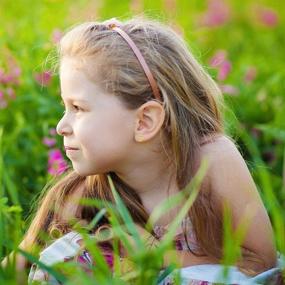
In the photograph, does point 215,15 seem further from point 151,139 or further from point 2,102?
point 151,139

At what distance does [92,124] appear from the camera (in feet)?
7.84

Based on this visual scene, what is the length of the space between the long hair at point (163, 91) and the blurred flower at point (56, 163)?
296mm

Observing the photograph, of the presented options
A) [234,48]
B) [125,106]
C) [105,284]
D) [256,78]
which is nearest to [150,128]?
[125,106]

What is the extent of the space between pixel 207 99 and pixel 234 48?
419cm

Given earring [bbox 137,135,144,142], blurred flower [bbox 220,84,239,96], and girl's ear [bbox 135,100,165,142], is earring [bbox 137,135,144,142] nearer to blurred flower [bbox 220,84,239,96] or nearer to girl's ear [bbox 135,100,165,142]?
girl's ear [bbox 135,100,165,142]

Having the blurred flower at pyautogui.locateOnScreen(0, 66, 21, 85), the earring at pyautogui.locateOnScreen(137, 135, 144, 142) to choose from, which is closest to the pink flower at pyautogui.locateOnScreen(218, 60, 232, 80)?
the blurred flower at pyautogui.locateOnScreen(0, 66, 21, 85)

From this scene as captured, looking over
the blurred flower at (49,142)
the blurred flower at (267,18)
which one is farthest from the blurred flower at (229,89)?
the blurred flower at (267,18)

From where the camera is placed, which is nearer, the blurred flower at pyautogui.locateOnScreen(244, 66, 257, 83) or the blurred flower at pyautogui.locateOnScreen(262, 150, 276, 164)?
the blurred flower at pyautogui.locateOnScreen(262, 150, 276, 164)

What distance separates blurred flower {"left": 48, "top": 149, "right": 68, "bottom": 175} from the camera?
294 cm

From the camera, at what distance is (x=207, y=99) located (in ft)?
8.39

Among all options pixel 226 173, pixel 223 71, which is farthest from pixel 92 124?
pixel 223 71

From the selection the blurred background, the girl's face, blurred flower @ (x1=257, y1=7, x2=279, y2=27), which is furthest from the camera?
blurred flower @ (x1=257, y1=7, x2=279, y2=27)

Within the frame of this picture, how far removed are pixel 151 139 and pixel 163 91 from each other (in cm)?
15

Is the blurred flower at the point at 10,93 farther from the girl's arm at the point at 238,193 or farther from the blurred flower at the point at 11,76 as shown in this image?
the girl's arm at the point at 238,193
